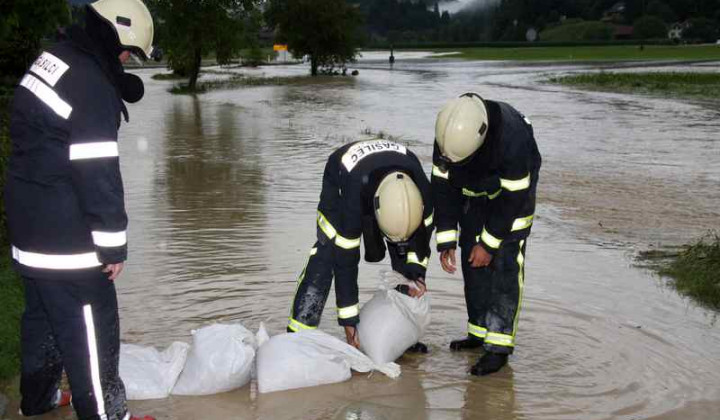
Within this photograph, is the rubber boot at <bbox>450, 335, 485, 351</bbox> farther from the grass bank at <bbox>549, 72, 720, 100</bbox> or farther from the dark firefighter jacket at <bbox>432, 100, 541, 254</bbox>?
the grass bank at <bbox>549, 72, 720, 100</bbox>

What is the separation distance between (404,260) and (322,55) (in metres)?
39.8

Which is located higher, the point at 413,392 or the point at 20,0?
the point at 20,0

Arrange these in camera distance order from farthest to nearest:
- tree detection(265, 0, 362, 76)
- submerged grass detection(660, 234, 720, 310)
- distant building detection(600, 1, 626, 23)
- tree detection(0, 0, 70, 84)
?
1. distant building detection(600, 1, 626, 23)
2. tree detection(265, 0, 362, 76)
3. tree detection(0, 0, 70, 84)
4. submerged grass detection(660, 234, 720, 310)

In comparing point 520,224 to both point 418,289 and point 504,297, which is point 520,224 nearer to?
point 504,297

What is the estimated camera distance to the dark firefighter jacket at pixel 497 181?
4434 mm

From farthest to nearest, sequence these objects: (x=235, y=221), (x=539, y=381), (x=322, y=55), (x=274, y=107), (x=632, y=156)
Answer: (x=322, y=55), (x=274, y=107), (x=632, y=156), (x=235, y=221), (x=539, y=381)

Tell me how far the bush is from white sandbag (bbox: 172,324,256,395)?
4251 inches

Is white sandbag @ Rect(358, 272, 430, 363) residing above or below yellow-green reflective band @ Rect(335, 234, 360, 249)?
below

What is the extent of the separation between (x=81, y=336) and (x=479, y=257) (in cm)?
211

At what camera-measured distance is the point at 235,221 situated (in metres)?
8.24

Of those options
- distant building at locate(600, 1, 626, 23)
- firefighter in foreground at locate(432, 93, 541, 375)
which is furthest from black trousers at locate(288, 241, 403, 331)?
distant building at locate(600, 1, 626, 23)

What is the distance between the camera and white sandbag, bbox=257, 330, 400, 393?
14.2 ft

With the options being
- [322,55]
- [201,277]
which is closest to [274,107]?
[201,277]

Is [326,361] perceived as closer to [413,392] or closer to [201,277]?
[413,392]
